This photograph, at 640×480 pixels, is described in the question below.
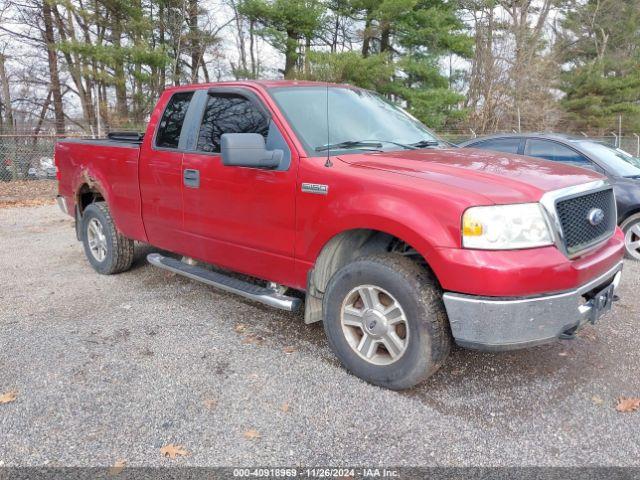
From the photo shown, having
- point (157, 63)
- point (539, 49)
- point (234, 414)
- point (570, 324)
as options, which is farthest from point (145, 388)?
point (539, 49)

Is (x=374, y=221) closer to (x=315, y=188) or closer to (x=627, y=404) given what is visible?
(x=315, y=188)

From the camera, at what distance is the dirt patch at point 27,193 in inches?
474

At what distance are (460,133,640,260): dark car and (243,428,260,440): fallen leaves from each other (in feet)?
16.7

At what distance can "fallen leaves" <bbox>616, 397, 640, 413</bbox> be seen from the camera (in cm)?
303

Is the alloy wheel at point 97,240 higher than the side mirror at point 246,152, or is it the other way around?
the side mirror at point 246,152

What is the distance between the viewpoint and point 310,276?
3.52m

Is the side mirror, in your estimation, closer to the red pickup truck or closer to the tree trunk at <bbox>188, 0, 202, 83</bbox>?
the red pickup truck

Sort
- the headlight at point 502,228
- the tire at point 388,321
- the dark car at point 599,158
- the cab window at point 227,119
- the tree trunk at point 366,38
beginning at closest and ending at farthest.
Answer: the headlight at point 502,228
the tire at point 388,321
the cab window at point 227,119
the dark car at point 599,158
the tree trunk at point 366,38

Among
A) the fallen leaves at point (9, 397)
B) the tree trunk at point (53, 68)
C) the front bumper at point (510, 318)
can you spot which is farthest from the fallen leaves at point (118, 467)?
the tree trunk at point (53, 68)

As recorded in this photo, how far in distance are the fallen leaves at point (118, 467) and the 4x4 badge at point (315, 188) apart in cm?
187

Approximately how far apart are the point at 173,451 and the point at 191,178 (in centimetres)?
226

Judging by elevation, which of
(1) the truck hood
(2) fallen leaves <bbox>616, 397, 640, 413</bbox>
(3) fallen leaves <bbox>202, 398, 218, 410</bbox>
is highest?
(1) the truck hood

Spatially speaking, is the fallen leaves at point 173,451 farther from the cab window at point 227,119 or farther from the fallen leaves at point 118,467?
the cab window at point 227,119

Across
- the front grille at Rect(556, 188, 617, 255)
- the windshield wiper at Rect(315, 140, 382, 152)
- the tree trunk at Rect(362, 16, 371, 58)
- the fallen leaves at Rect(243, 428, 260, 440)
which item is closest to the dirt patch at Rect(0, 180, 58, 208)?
the windshield wiper at Rect(315, 140, 382, 152)
